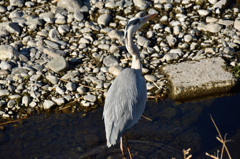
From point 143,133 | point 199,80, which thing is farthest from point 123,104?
point 199,80

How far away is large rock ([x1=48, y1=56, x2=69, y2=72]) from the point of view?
18.5 ft

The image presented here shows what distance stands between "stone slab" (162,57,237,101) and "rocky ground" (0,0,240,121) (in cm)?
23

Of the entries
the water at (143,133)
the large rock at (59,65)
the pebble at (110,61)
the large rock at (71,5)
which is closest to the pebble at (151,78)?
the water at (143,133)

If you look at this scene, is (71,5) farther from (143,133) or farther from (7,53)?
(143,133)

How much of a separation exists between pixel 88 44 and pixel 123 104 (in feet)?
9.26

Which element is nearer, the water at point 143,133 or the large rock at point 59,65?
the water at point 143,133

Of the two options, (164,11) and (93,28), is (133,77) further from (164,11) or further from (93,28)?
(164,11)

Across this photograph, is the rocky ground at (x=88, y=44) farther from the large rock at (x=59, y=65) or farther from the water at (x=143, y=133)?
the water at (x=143, y=133)

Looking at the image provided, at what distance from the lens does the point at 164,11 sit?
7113mm

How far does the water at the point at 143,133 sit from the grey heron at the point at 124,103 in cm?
48

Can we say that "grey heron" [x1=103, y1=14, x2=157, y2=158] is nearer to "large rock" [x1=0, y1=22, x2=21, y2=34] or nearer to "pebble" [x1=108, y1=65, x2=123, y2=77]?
"pebble" [x1=108, y1=65, x2=123, y2=77]

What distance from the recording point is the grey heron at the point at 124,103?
374cm

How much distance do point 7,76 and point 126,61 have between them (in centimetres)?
232

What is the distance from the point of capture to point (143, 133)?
4.50 meters
